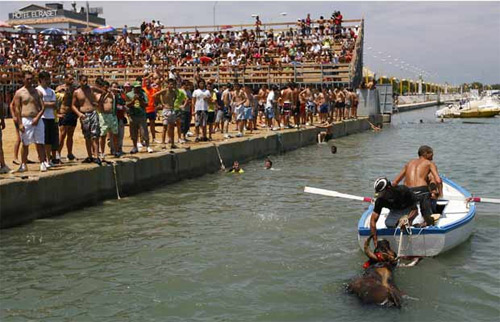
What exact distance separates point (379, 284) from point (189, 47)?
30.4 m

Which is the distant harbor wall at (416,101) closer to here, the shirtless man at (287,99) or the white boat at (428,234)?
the shirtless man at (287,99)

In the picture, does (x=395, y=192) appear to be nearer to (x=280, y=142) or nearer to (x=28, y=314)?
(x=28, y=314)

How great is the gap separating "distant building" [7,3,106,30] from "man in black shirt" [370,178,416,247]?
66.1 meters

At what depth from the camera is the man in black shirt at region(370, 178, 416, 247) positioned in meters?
8.25

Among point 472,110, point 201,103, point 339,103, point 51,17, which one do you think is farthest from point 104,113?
point 51,17

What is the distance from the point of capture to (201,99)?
1698cm

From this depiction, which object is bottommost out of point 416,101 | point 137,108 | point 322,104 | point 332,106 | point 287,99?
point 416,101

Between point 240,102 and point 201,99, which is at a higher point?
point 201,99

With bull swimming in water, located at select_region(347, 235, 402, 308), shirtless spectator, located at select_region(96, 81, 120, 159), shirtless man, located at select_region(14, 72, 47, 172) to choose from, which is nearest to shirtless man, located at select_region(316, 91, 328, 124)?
shirtless spectator, located at select_region(96, 81, 120, 159)

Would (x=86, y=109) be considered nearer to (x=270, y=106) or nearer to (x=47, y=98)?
(x=47, y=98)

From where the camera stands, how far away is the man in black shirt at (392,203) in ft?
27.1

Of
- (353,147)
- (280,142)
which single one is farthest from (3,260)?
(353,147)

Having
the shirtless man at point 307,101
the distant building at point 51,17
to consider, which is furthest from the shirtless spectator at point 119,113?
the distant building at point 51,17

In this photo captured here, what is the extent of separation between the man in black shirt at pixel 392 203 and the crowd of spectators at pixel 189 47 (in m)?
23.4
